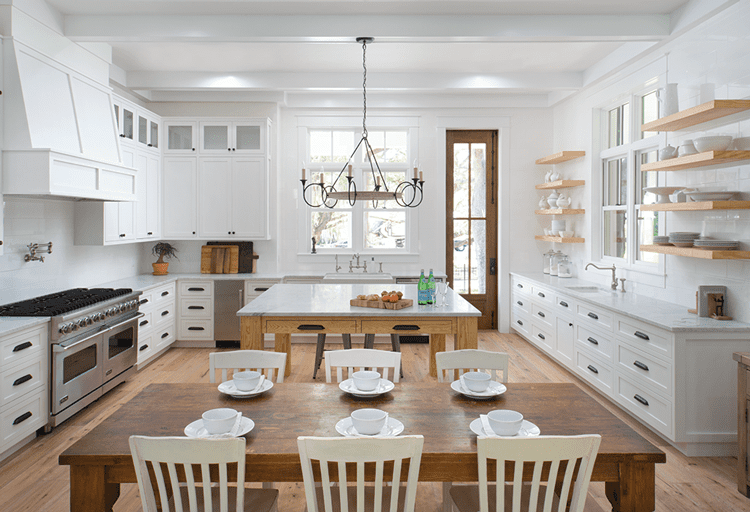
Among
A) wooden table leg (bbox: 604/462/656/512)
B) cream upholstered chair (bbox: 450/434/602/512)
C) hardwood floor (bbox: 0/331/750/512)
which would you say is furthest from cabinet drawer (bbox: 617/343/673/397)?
cream upholstered chair (bbox: 450/434/602/512)

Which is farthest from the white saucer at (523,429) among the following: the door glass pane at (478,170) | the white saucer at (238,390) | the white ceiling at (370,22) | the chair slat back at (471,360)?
the door glass pane at (478,170)

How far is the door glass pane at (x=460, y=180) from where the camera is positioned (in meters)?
6.75

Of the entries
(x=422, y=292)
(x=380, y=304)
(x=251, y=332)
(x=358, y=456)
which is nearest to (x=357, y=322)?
(x=380, y=304)

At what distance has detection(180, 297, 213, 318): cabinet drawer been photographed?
586 centimetres

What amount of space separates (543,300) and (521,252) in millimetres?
1322

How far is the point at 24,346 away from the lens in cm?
315

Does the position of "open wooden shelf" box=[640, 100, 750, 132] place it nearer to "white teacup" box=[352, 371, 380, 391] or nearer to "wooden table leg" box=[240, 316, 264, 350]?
"white teacup" box=[352, 371, 380, 391]

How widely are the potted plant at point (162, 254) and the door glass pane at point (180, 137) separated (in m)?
1.24

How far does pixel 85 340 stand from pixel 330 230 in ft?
11.5

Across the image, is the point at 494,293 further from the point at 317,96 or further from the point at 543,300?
the point at 317,96

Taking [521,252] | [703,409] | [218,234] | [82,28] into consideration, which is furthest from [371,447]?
[521,252]

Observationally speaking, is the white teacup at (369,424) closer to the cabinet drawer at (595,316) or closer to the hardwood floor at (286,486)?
the hardwood floor at (286,486)

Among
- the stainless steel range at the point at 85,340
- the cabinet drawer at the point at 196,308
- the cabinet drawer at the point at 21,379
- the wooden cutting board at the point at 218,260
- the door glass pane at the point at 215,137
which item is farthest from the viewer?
the wooden cutting board at the point at 218,260

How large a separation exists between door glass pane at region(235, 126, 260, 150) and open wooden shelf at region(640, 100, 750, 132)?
4.19 m
